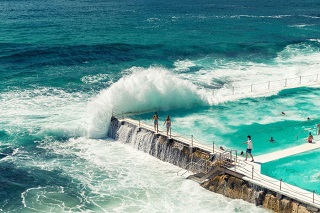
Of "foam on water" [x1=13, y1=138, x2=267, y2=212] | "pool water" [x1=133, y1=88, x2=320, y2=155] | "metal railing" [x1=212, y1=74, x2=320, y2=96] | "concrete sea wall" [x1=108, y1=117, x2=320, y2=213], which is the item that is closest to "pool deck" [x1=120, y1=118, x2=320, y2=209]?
"concrete sea wall" [x1=108, y1=117, x2=320, y2=213]

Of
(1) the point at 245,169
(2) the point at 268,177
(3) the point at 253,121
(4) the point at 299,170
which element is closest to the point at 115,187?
(1) the point at 245,169

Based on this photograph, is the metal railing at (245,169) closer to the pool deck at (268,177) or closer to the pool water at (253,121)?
→ the pool deck at (268,177)

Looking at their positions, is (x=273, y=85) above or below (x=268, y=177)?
above

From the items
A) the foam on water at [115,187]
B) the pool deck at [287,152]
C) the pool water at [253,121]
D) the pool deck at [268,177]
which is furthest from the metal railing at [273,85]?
the foam on water at [115,187]

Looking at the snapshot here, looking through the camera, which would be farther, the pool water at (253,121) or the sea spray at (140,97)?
the sea spray at (140,97)

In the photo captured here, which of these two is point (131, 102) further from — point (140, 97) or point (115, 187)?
point (115, 187)

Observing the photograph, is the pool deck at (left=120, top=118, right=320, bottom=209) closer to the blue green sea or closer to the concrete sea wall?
the concrete sea wall

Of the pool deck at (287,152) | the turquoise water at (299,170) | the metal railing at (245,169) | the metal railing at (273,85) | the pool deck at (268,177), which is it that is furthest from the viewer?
the metal railing at (273,85)
